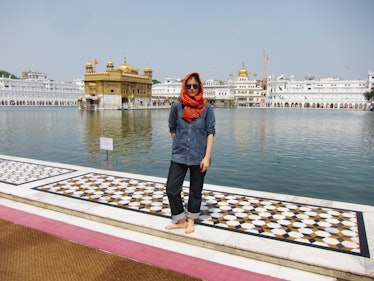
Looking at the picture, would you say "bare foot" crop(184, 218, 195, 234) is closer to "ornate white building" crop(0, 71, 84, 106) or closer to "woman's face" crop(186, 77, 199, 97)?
"woman's face" crop(186, 77, 199, 97)

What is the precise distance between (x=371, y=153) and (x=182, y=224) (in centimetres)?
1190

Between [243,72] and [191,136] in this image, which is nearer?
[191,136]

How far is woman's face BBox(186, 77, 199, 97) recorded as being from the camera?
4160 millimetres

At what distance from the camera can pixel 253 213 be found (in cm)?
509

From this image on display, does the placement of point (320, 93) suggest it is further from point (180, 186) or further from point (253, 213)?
point (180, 186)

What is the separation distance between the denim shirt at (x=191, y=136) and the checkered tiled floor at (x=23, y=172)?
440 cm

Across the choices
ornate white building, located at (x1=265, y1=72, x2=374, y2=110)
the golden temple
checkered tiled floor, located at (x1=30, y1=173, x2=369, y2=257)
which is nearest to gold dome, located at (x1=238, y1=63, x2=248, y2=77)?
ornate white building, located at (x1=265, y1=72, x2=374, y2=110)

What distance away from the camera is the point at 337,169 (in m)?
10.3

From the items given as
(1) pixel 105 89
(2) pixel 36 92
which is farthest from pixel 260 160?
(2) pixel 36 92

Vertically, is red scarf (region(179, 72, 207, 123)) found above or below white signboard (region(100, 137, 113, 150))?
above

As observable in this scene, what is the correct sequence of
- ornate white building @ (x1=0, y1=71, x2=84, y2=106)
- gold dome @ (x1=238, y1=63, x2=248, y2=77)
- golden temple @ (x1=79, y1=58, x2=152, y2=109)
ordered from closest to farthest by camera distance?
golden temple @ (x1=79, y1=58, x2=152, y2=109), ornate white building @ (x1=0, y1=71, x2=84, y2=106), gold dome @ (x1=238, y1=63, x2=248, y2=77)

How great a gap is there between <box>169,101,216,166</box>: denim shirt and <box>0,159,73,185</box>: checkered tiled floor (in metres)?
4.40

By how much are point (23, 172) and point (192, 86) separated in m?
5.79

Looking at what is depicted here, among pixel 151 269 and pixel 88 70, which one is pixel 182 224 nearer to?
pixel 151 269
